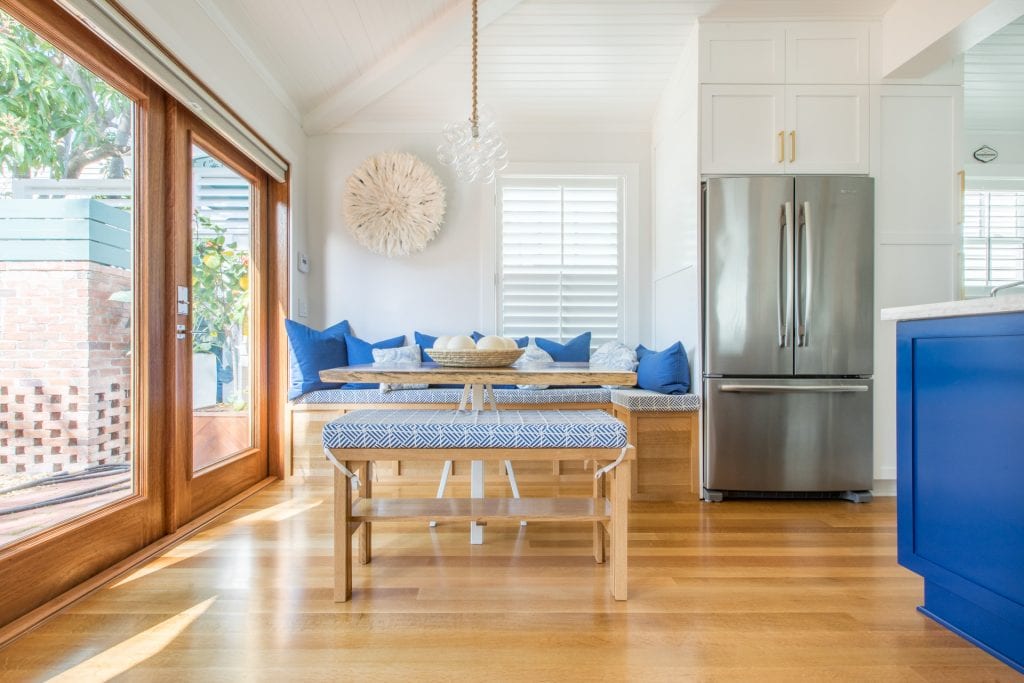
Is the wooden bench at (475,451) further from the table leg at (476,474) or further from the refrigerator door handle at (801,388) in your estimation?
the refrigerator door handle at (801,388)

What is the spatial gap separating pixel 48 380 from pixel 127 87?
1.12 metres

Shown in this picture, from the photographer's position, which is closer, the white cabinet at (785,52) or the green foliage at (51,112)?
the green foliage at (51,112)

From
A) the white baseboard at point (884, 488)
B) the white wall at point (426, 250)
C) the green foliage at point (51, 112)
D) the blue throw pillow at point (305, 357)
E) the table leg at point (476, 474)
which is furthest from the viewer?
the white wall at point (426, 250)

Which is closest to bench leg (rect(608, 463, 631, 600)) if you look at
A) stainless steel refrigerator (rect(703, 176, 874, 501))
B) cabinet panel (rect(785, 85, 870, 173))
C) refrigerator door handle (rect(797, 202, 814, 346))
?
stainless steel refrigerator (rect(703, 176, 874, 501))

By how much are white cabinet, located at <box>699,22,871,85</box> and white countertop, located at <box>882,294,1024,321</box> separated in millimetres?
1778

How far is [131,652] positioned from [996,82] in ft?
17.3

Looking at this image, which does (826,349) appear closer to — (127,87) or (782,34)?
(782,34)

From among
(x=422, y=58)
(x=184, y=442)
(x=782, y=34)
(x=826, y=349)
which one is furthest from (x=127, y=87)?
(x=826, y=349)

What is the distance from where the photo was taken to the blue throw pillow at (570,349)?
3660 mm

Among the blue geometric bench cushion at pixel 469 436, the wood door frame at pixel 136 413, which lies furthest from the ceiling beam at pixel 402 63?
the blue geometric bench cushion at pixel 469 436

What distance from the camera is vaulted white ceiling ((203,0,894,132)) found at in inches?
109

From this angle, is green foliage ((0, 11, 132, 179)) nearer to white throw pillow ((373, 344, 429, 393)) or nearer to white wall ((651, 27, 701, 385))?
white throw pillow ((373, 344, 429, 393))

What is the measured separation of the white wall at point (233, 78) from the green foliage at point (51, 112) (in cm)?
31

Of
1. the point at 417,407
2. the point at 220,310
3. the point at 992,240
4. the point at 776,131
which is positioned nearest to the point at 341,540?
the point at 417,407
